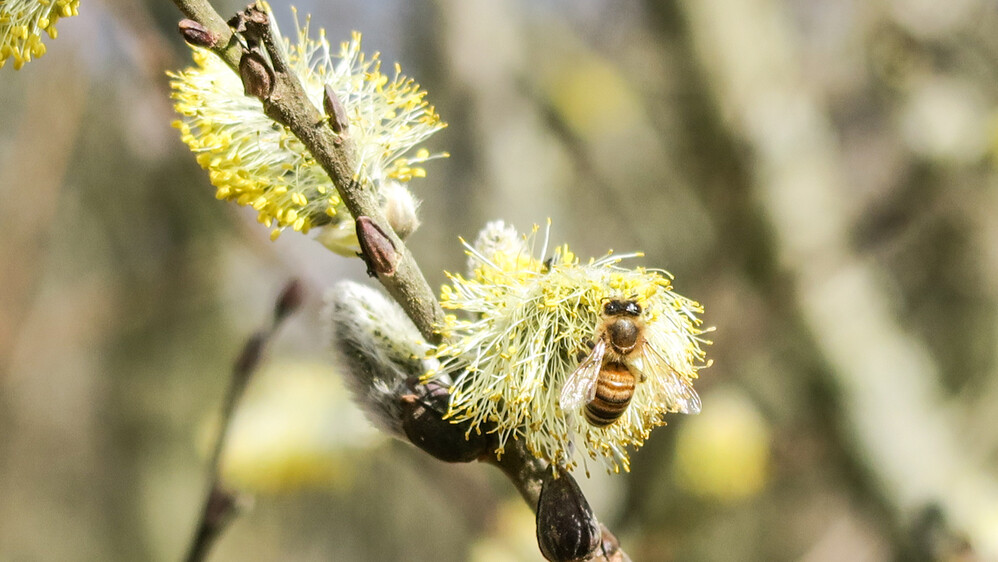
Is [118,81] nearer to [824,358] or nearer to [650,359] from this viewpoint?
[824,358]

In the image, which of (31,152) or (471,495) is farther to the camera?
(31,152)

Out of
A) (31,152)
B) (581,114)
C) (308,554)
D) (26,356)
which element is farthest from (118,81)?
(308,554)

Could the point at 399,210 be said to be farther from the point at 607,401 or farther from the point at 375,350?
the point at 607,401

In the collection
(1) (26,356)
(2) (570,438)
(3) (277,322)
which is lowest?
(1) (26,356)

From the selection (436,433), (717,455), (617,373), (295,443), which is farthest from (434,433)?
(717,455)

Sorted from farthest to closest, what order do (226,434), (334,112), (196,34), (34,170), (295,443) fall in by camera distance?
(34,170) < (295,443) < (226,434) < (334,112) < (196,34)

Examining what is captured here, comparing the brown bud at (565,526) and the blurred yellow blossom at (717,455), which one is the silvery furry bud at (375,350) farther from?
the blurred yellow blossom at (717,455)

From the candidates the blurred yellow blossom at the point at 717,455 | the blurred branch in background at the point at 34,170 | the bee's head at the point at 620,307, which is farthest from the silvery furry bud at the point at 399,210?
the blurred branch in background at the point at 34,170

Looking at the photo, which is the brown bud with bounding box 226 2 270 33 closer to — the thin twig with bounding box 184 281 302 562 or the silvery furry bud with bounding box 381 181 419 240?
the silvery furry bud with bounding box 381 181 419 240
